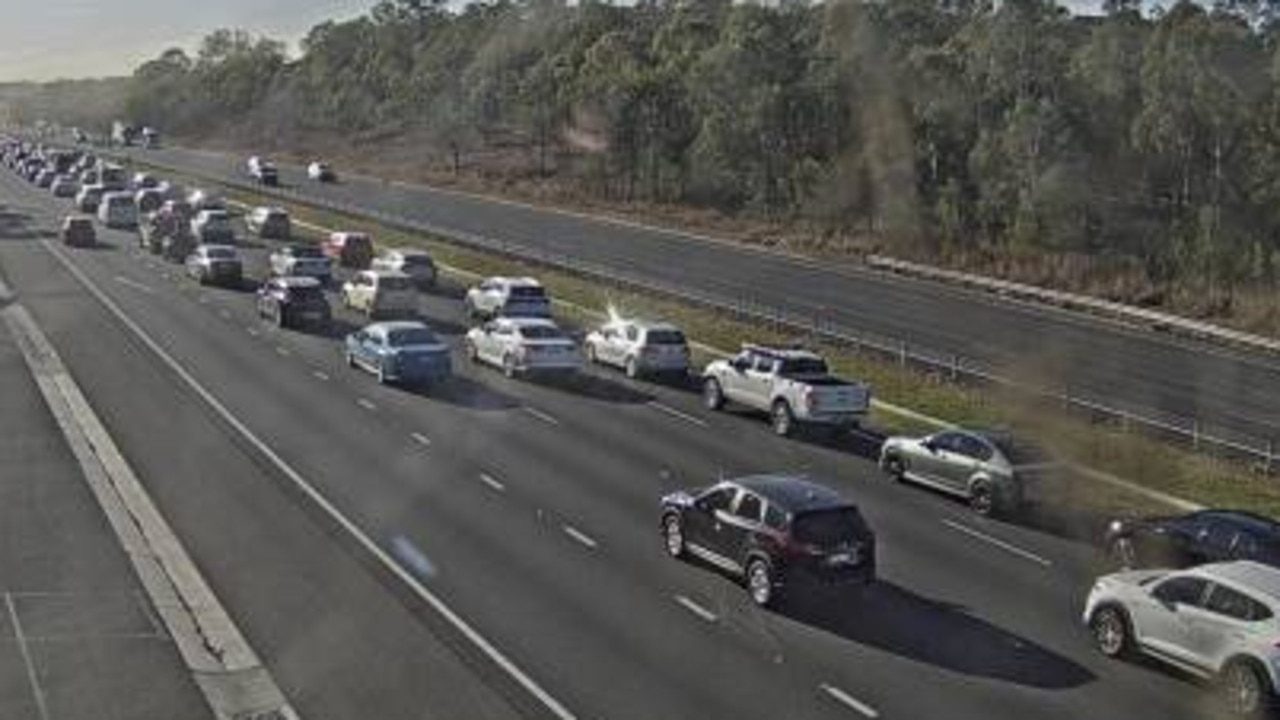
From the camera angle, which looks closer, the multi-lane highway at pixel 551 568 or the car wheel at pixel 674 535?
the multi-lane highway at pixel 551 568

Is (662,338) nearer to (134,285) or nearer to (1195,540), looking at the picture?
(1195,540)

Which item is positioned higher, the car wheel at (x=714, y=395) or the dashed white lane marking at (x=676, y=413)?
the car wheel at (x=714, y=395)

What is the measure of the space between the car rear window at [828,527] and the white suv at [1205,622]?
2.79 m

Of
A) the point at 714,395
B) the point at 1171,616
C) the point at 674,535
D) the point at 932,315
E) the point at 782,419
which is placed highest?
the point at 1171,616

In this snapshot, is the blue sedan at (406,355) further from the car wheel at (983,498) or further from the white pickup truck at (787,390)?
the car wheel at (983,498)

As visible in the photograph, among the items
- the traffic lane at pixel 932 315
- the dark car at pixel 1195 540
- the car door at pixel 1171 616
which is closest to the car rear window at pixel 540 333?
the traffic lane at pixel 932 315

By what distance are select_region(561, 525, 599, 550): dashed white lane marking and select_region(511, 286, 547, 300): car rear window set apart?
21467 mm

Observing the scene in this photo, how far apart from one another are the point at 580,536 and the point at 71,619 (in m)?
7.01

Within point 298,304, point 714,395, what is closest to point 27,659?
point 714,395

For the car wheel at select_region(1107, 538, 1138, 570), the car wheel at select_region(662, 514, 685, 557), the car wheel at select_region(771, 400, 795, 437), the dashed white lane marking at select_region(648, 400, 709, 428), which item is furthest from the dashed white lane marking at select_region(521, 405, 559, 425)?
the car wheel at select_region(1107, 538, 1138, 570)

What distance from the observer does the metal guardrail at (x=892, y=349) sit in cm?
3000

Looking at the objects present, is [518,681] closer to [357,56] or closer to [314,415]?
[314,415]

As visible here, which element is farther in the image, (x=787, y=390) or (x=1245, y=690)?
(x=787, y=390)

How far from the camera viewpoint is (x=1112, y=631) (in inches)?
706
